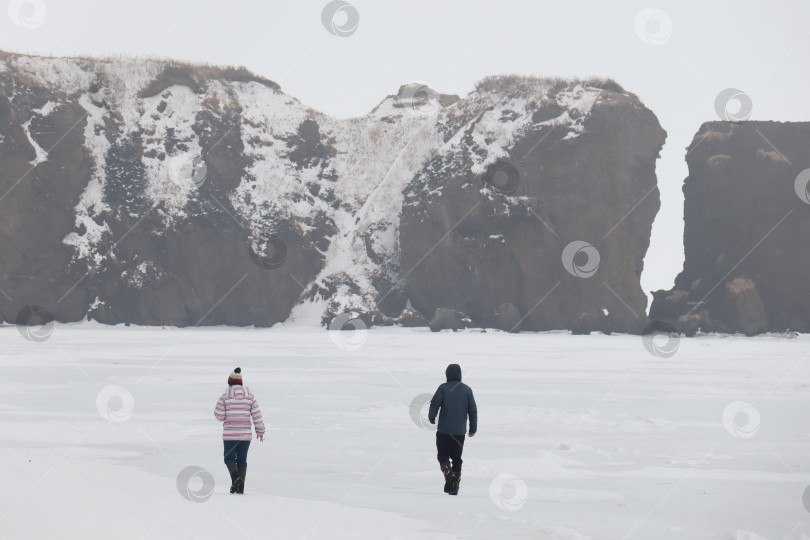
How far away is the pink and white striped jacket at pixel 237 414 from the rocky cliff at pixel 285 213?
2666 inches

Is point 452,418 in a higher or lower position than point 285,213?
higher

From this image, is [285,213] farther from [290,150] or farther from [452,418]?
[452,418]

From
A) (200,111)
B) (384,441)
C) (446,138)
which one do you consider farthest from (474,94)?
(384,441)

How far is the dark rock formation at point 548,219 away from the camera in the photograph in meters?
82.0

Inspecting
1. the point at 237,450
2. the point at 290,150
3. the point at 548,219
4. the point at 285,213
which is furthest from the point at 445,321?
the point at 237,450

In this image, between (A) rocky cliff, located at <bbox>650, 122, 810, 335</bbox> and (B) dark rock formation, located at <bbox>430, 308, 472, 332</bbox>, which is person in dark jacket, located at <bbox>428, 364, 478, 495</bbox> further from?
(A) rocky cliff, located at <bbox>650, 122, 810, 335</bbox>

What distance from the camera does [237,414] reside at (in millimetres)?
10664

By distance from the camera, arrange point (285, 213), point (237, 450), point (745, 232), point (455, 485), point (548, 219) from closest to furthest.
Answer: point (237, 450)
point (455, 485)
point (548, 219)
point (745, 232)
point (285, 213)

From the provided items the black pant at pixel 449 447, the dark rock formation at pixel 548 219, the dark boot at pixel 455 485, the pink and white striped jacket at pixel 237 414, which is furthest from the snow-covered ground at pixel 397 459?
the dark rock formation at pixel 548 219

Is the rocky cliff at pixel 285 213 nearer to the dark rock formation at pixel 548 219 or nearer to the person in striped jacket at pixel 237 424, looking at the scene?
the dark rock formation at pixel 548 219

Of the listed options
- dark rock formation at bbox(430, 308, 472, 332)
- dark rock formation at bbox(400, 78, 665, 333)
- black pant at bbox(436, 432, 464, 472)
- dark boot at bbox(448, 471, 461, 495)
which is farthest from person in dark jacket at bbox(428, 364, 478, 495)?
dark rock formation at bbox(400, 78, 665, 333)

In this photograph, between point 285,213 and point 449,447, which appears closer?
point 449,447

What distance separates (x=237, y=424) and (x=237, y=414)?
0.13 metres

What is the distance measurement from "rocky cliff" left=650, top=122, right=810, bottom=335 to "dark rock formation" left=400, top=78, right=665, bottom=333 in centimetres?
805
